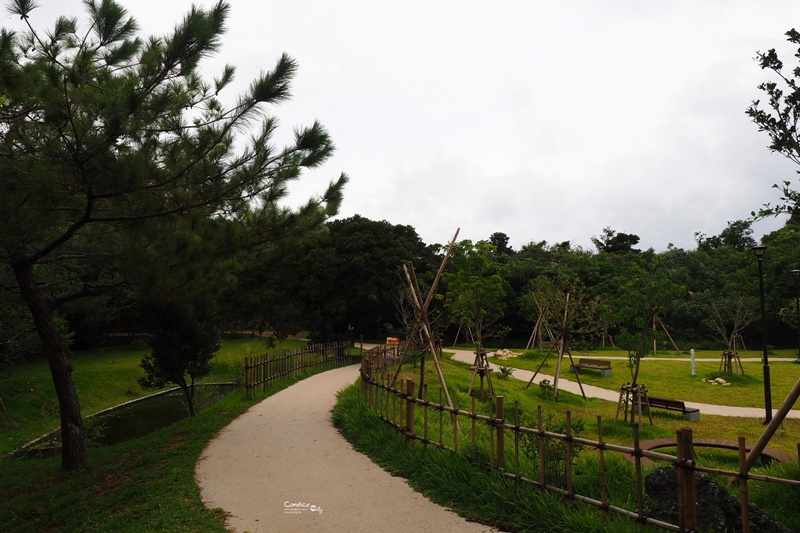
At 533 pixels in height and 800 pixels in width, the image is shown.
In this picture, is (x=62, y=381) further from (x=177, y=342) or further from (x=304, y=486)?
(x=304, y=486)

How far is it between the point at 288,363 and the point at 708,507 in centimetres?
1260

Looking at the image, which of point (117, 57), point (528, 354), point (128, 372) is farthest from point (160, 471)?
point (528, 354)

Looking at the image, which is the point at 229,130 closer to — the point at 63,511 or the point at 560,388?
the point at 63,511

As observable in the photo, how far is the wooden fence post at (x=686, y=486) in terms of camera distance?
159 inches

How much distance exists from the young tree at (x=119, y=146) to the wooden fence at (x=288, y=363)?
5.34 m

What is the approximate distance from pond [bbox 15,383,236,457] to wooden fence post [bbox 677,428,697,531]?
32.8 feet

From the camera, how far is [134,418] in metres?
15.0

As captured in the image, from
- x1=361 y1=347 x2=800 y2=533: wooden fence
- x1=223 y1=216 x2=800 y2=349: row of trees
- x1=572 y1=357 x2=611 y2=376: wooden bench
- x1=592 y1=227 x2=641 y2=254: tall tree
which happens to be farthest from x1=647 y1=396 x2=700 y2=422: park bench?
x1=592 y1=227 x2=641 y2=254: tall tree

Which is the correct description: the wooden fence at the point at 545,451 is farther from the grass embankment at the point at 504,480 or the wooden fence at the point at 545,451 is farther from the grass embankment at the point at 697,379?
the grass embankment at the point at 697,379

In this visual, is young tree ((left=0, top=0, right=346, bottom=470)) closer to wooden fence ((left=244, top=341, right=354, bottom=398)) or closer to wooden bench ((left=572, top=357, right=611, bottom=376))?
wooden fence ((left=244, top=341, right=354, bottom=398))

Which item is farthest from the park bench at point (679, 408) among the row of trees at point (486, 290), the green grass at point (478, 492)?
the green grass at point (478, 492)

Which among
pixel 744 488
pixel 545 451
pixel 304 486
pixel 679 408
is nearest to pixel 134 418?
pixel 304 486

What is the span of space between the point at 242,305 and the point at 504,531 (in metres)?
20.1

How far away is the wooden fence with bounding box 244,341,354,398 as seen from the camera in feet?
42.0
